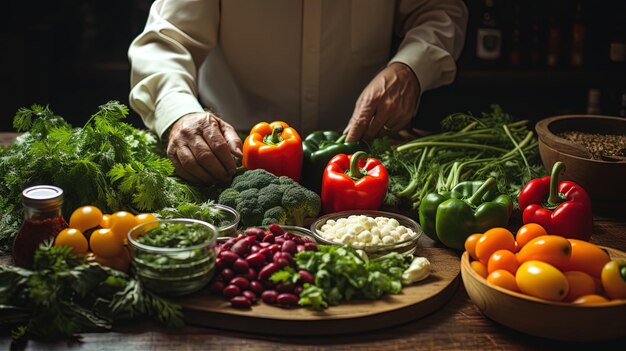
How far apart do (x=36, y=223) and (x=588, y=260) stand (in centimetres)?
121

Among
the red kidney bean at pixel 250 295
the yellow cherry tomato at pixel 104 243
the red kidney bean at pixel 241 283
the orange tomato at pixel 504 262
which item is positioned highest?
the orange tomato at pixel 504 262

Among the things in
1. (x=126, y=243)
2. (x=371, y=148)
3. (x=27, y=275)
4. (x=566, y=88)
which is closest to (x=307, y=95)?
(x=371, y=148)

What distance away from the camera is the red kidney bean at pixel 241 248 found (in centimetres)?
170

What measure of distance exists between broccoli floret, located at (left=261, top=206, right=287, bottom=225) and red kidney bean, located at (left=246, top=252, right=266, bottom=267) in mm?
321

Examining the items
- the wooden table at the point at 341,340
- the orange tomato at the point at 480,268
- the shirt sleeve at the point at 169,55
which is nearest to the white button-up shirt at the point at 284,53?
the shirt sleeve at the point at 169,55

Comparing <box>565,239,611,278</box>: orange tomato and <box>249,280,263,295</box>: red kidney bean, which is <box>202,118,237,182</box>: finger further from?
<box>565,239,611,278</box>: orange tomato

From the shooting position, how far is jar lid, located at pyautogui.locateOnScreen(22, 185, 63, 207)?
1641mm

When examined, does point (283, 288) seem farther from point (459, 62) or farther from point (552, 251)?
point (459, 62)

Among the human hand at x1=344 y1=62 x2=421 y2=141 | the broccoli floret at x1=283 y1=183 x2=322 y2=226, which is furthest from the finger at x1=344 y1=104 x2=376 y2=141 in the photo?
the broccoli floret at x1=283 y1=183 x2=322 y2=226

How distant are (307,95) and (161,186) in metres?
1.11

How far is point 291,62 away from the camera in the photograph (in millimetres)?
2912

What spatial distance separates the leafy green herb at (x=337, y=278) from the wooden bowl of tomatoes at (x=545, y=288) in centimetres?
19

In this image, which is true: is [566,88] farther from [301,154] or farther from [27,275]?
[27,275]

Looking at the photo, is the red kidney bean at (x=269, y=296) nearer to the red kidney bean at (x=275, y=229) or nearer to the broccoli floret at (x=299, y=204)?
the red kidney bean at (x=275, y=229)
